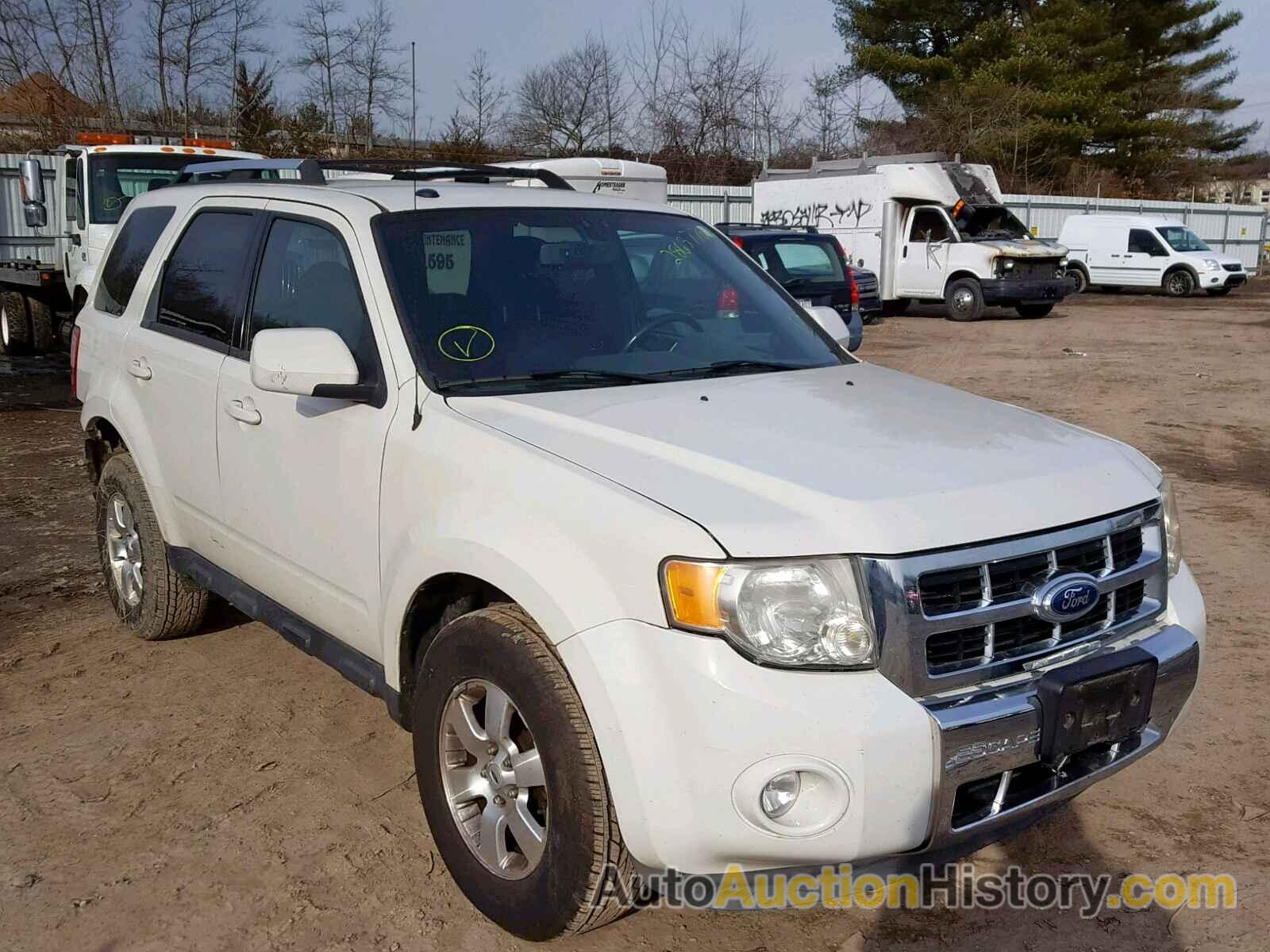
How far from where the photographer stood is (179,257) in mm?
4547

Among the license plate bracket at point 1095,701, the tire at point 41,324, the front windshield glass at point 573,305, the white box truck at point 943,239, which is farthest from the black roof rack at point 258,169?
the white box truck at point 943,239

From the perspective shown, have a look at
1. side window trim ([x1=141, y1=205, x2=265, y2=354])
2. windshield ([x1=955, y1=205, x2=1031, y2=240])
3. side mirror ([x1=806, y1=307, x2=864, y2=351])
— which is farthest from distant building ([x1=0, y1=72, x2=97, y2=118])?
side mirror ([x1=806, y1=307, x2=864, y2=351])

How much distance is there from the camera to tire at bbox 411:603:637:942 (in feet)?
8.42

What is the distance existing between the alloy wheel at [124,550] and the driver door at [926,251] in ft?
62.1

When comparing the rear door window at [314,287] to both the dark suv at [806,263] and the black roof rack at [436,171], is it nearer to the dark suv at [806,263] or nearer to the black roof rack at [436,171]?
the black roof rack at [436,171]

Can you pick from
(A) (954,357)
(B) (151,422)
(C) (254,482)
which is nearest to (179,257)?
(B) (151,422)

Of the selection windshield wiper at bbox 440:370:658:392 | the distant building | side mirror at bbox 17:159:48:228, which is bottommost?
windshield wiper at bbox 440:370:658:392

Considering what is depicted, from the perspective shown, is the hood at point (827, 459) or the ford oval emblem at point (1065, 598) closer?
the hood at point (827, 459)

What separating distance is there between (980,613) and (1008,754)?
1.01 feet

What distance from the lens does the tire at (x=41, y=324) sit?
14.0m

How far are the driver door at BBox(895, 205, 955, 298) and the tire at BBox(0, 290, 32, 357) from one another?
590 inches

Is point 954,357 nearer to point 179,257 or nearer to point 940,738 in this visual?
point 179,257

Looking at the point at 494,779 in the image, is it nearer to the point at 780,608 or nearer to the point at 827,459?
the point at 780,608

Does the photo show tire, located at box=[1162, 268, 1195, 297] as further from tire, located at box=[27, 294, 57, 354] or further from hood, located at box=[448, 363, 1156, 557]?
hood, located at box=[448, 363, 1156, 557]
